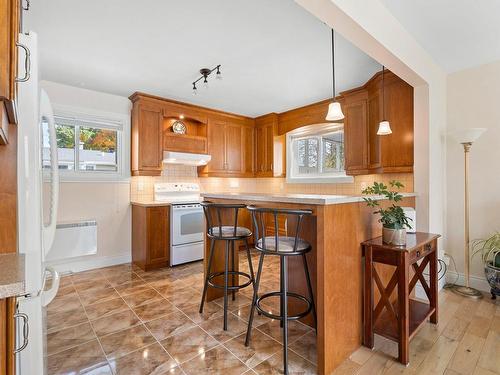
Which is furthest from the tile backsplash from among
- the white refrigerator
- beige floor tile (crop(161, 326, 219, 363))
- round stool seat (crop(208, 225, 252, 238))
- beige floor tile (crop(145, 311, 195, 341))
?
the white refrigerator

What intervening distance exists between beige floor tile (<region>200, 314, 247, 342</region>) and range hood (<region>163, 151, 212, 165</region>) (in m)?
2.53

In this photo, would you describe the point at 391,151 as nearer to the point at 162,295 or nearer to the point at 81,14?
the point at 162,295

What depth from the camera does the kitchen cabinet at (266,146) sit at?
4.86 meters

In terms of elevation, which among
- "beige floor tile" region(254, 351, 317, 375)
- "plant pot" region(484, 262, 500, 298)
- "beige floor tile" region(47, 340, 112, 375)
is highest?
"plant pot" region(484, 262, 500, 298)

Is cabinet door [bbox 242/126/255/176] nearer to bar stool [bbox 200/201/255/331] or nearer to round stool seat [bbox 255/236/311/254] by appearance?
bar stool [bbox 200/201/255/331]

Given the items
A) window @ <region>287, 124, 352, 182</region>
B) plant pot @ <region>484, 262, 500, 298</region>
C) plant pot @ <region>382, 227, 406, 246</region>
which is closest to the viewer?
plant pot @ <region>382, 227, 406, 246</region>

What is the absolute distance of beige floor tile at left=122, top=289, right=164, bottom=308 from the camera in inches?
102

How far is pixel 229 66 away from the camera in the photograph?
9.39 feet

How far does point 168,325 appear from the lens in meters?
2.17

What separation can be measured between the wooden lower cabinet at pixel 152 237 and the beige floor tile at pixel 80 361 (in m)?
1.66

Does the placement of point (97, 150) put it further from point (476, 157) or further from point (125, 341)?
point (476, 157)

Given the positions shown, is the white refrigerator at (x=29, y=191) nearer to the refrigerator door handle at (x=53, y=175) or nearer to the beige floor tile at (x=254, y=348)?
the refrigerator door handle at (x=53, y=175)

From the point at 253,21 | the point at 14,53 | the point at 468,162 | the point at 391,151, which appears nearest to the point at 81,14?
the point at 253,21

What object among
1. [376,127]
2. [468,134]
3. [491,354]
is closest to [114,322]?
[491,354]
